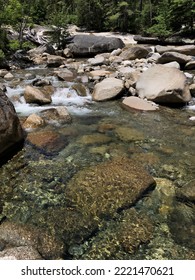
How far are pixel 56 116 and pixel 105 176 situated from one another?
339cm

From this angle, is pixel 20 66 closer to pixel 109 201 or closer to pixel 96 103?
pixel 96 103

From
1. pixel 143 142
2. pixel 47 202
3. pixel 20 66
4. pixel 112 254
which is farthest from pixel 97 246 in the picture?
pixel 20 66

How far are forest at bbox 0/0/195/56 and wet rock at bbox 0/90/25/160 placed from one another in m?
12.0

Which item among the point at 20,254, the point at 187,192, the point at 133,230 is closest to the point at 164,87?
the point at 187,192

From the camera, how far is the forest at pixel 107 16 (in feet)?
54.5

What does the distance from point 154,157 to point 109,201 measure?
1.85m

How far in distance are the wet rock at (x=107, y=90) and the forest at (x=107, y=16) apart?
931 cm

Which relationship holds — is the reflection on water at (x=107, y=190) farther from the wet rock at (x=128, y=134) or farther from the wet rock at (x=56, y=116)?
the wet rock at (x=56, y=116)

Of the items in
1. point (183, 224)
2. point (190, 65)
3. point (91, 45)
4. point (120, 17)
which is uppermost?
point (120, 17)

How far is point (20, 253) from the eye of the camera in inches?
120

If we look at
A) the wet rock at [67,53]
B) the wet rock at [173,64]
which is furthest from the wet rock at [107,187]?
the wet rock at [67,53]

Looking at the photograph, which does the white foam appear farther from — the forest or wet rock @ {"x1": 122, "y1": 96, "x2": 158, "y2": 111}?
the forest

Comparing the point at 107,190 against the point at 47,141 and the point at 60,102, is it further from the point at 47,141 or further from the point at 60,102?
the point at 60,102

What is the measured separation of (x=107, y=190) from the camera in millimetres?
4402
